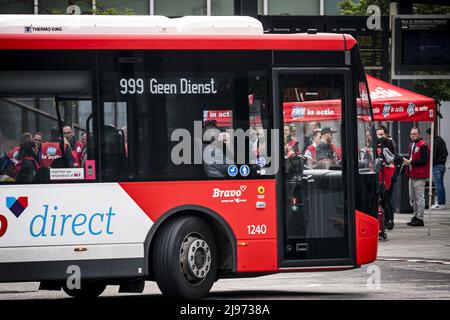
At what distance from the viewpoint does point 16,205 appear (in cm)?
1192

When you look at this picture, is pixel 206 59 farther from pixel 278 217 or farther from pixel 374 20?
pixel 374 20

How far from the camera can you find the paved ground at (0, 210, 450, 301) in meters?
13.1

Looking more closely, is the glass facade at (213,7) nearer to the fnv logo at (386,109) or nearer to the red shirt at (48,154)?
the fnv logo at (386,109)

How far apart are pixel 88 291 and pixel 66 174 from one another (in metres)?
1.81

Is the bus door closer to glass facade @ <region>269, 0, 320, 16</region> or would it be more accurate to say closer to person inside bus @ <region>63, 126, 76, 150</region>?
person inside bus @ <region>63, 126, 76, 150</region>

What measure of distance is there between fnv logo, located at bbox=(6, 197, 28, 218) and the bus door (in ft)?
8.66

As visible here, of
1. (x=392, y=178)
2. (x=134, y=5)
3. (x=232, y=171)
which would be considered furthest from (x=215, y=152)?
(x=134, y=5)

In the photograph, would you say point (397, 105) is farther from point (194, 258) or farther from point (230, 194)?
point (194, 258)
